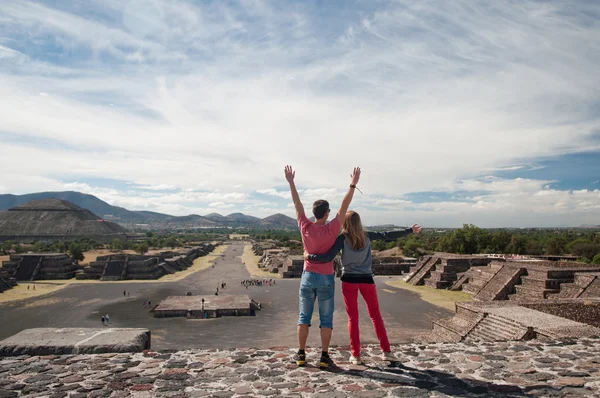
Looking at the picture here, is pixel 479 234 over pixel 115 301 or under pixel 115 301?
over

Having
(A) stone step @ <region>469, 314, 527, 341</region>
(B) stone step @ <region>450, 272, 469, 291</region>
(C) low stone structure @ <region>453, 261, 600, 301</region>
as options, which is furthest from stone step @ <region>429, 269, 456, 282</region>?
(A) stone step @ <region>469, 314, 527, 341</region>

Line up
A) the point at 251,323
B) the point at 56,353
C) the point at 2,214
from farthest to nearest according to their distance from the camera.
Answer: the point at 2,214
the point at 251,323
the point at 56,353

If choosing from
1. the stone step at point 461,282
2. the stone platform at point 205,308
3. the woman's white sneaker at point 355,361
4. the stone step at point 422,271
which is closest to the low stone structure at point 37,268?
the stone platform at point 205,308

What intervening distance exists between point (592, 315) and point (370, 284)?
1320 centimetres

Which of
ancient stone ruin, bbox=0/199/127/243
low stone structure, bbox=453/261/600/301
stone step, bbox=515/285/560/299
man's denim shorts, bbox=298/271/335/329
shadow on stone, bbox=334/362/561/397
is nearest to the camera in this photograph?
shadow on stone, bbox=334/362/561/397

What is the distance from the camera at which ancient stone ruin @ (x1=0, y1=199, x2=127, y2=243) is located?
110 m

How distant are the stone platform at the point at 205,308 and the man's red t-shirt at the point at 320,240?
21.6 meters

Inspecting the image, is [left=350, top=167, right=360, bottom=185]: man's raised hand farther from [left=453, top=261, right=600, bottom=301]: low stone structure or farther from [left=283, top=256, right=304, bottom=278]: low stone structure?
[left=283, top=256, right=304, bottom=278]: low stone structure

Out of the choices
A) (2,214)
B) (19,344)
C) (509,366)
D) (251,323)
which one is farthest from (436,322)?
(2,214)

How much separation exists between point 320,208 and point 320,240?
0.42 m

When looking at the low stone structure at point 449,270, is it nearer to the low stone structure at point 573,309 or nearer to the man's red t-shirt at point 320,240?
the low stone structure at point 573,309

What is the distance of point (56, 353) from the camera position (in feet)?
17.3

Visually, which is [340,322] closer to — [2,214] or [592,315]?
[592,315]

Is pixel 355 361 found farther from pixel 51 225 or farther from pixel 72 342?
pixel 51 225
